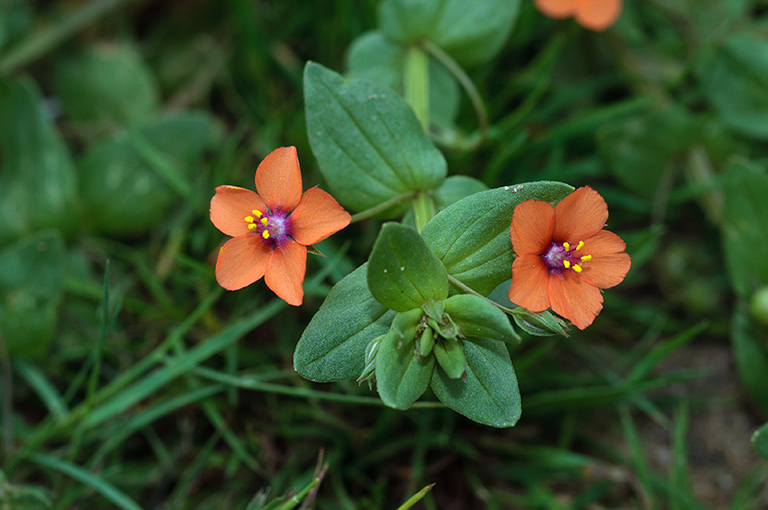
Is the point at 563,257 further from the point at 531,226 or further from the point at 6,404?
the point at 6,404

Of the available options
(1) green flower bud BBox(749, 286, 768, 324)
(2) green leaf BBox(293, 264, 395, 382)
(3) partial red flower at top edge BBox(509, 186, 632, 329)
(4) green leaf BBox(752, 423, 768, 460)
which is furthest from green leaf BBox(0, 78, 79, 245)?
(1) green flower bud BBox(749, 286, 768, 324)

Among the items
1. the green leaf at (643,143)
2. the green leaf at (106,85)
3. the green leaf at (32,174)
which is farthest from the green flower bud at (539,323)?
the green leaf at (106,85)

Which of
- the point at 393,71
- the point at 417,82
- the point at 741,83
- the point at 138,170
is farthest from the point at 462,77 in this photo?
the point at 138,170

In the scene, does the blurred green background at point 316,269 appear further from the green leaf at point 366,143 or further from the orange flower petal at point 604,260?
the orange flower petal at point 604,260

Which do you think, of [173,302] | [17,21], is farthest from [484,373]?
[17,21]

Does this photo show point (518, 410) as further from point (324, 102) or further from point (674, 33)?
point (674, 33)
